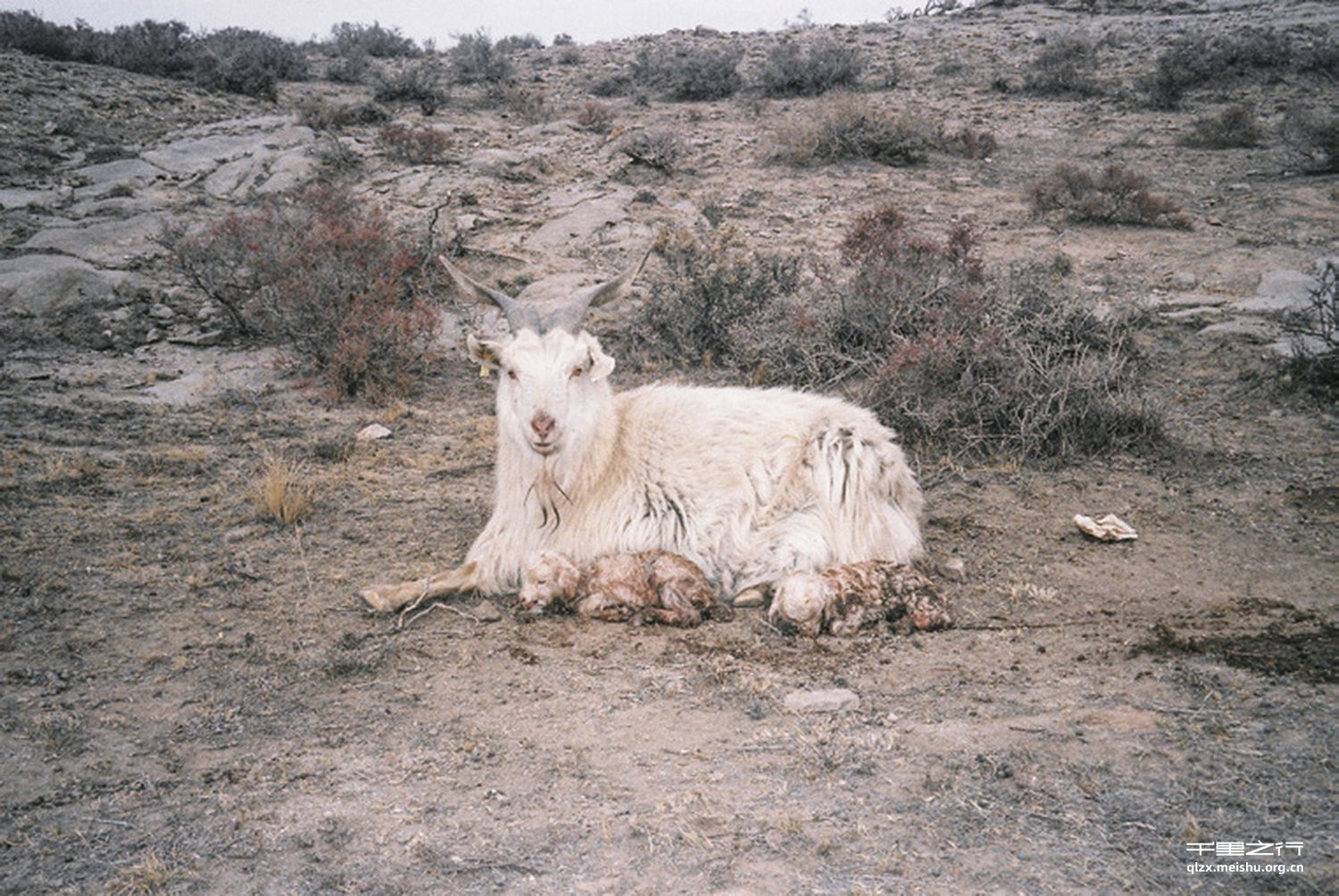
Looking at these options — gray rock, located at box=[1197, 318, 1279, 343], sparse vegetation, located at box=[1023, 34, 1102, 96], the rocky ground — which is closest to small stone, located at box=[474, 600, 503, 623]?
the rocky ground

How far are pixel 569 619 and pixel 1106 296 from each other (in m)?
6.75

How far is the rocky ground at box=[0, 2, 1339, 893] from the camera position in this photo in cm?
250

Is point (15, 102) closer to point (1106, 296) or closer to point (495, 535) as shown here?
point (495, 535)

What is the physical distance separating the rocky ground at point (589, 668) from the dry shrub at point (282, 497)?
106 millimetres

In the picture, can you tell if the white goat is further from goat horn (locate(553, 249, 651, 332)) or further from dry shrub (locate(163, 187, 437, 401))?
dry shrub (locate(163, 187, 437, 401))

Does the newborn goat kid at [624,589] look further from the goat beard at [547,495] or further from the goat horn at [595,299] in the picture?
the goat horn at [595,299]

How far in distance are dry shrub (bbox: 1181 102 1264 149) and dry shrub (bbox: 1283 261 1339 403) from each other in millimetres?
8973

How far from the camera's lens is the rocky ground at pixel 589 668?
2502 millimetres

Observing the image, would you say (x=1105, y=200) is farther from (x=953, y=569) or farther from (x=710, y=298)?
(x=953, y=569)

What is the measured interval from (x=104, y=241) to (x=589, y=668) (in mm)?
10030

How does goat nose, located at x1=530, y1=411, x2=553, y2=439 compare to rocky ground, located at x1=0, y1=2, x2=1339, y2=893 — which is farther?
goat nose, located at x1=530, y1=411, x2=553, y2=439

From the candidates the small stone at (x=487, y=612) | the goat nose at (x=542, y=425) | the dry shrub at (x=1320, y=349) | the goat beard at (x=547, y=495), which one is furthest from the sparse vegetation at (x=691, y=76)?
the small stone at (x=487, y=612)

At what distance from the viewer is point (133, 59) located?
1727 cm

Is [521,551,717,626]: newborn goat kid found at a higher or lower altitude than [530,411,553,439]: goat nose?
lower
